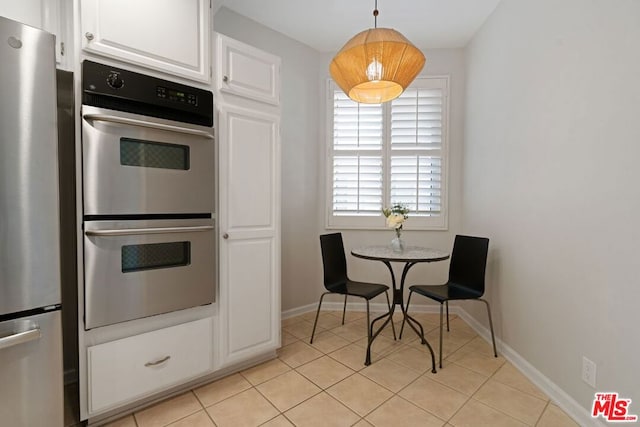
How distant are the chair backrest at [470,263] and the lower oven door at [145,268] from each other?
205 centimetres

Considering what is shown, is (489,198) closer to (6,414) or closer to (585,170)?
(585,170)

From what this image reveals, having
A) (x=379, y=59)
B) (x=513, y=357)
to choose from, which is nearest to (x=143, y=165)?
(x=379, y=59)

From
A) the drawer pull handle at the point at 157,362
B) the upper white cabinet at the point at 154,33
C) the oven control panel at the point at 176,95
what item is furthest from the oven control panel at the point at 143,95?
the drawer pull handle at the point at 157,362

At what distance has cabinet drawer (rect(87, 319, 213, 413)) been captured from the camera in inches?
58.4

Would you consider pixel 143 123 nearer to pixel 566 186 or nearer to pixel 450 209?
pixel 566 186

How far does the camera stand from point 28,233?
116 cm

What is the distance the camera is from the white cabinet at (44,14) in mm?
1396

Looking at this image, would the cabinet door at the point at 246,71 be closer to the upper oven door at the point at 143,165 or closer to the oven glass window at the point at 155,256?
the upper oven door at the point at 143,165

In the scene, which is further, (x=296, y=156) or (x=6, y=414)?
(x=296, y=156)

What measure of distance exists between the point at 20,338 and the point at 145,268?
556 mm

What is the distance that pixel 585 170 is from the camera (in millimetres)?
1605

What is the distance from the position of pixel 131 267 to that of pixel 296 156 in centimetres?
198

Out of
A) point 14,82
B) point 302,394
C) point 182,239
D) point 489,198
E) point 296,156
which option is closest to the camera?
point 14,82

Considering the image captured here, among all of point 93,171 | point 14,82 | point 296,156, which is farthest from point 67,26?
point 296,156
